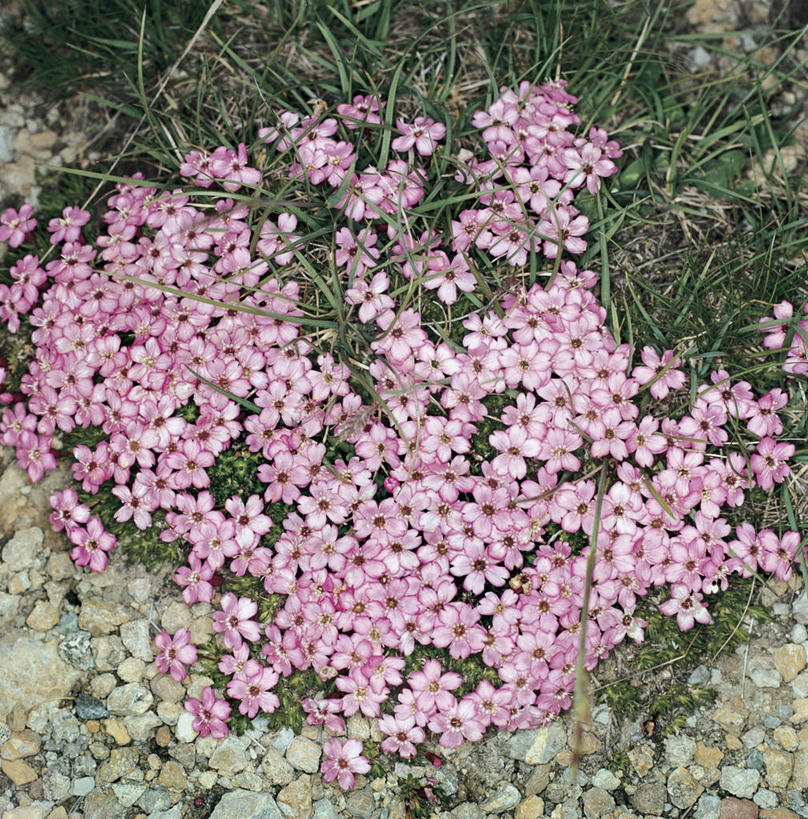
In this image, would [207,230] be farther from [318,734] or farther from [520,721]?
[520,721]

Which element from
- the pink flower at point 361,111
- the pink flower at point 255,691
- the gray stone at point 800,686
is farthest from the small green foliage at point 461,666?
the pink flower at point 361,111

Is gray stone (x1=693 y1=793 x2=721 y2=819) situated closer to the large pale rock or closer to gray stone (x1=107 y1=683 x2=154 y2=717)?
gray stone (x1=107 y1=683 x2=154 y2=717)

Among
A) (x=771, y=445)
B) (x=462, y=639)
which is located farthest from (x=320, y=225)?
(x=771, y=445)

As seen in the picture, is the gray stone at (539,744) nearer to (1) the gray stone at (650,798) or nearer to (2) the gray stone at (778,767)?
(1) the gray stone at (650,798)

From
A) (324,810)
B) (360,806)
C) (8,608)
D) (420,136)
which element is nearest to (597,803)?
(360,806)

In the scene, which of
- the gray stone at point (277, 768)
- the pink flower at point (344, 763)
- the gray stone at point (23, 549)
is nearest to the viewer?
the pink flower at point (344, 763)

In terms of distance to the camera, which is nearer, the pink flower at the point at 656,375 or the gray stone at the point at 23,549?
the pink flower at the point at 656,375
